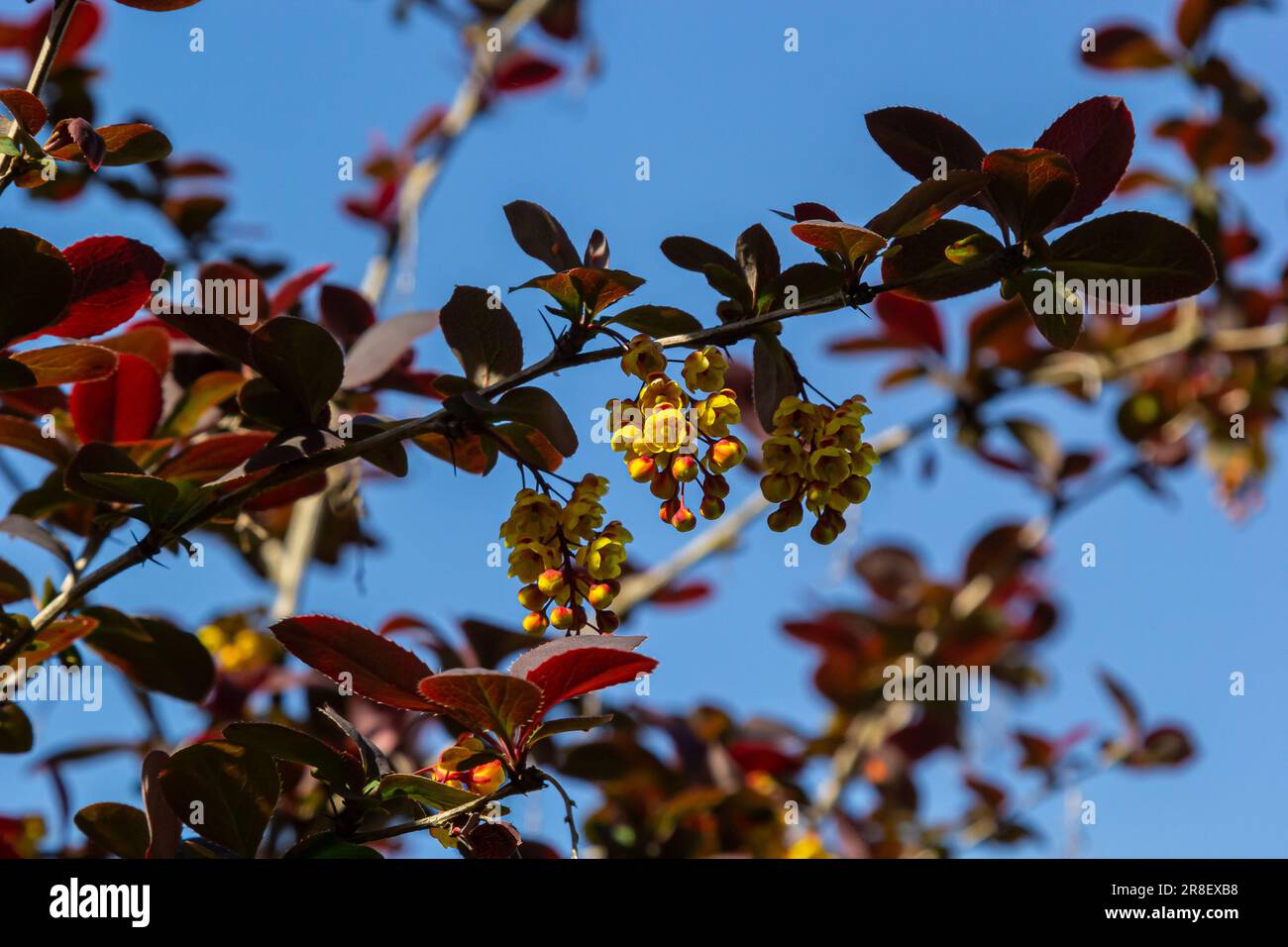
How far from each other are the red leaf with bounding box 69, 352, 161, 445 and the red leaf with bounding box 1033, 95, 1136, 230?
113cm

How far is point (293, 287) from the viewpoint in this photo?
1.98 meters

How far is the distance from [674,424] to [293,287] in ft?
3.50

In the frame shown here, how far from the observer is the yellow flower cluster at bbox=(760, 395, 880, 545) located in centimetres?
117

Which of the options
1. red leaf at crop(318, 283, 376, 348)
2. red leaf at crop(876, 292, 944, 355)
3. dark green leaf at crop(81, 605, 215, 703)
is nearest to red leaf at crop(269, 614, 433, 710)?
dark green leaf at crop(81, 605, 215, 703)

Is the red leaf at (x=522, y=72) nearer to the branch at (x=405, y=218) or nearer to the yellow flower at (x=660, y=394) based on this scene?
the branch at (x=405, y=218)

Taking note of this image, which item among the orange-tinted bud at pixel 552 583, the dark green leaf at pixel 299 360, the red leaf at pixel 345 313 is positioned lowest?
the orange-tinted bud at pixel 552 583

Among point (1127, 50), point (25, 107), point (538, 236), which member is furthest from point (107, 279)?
point (1127, 50)

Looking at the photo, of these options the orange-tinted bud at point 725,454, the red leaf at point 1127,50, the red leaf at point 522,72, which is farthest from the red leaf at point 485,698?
the red leaf at point 1127,50

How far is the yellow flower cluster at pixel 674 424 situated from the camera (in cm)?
115

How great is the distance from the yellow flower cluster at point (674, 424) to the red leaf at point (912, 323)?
178 centimetres

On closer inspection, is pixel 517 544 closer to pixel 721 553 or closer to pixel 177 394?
pixel 177 394

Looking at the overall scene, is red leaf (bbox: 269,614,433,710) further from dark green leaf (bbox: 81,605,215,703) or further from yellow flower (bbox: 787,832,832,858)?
yellow flower (bbox: 787,832,832,858)
